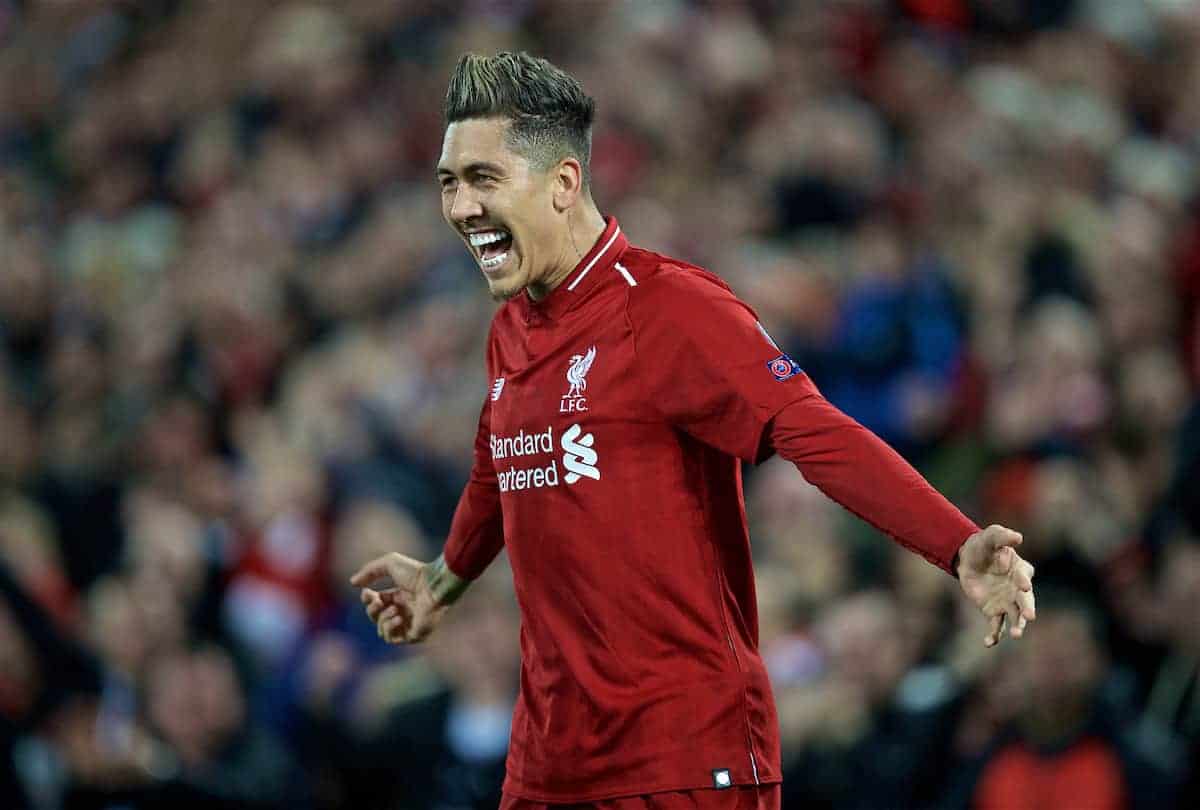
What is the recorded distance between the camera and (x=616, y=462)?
11.1 ft

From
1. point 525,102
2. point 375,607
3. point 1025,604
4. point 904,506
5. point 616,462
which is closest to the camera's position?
point 1025,604

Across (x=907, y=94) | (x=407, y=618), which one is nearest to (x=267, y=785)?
(x=407, y=618)

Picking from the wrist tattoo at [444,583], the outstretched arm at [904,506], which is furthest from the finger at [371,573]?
the outstretched arm at [904,506]

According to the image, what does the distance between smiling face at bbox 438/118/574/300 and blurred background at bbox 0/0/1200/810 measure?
225 centimetres

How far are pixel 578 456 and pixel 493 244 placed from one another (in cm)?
44

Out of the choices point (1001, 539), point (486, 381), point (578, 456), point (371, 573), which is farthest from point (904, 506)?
point (486, 381)

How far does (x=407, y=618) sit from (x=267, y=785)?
2.55 m

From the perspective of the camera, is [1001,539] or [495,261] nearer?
[1001,539]

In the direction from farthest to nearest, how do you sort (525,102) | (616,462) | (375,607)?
(375,607), (525,102), (616,462)

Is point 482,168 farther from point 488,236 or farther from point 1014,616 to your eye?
point 1014,616

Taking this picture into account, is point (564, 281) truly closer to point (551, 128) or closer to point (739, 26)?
point (551, 128)

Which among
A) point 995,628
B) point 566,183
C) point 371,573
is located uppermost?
point 566,183

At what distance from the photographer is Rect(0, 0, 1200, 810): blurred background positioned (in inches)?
223

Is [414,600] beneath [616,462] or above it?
beneath
